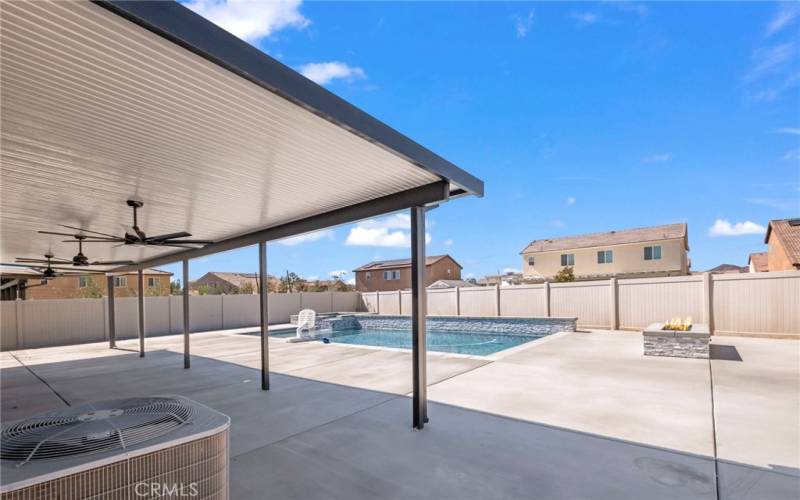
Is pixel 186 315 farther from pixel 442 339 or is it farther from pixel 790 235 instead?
pixel 790 235

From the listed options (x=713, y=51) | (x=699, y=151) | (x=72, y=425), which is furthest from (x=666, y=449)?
(x=699, y=151)

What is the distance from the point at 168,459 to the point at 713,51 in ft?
41.1

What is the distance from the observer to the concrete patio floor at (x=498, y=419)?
9.62ft

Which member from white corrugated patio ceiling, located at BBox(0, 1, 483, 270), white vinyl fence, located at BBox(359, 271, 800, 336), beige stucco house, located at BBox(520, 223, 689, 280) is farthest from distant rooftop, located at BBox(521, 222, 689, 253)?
white corrugated patio ceiling, located at BBox(0, 1, 483, 270)

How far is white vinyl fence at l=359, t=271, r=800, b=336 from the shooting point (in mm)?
9422

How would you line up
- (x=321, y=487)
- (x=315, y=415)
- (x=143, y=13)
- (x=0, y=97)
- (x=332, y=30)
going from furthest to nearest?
(x=332, y=30) → (x=315, y=415) → (x=321, y=487) → (x=0, y=97) → (x=143, y=13)

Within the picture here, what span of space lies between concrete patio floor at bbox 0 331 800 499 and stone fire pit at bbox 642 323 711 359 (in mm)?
329

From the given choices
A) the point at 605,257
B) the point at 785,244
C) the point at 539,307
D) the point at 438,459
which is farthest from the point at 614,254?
the point at 438,459

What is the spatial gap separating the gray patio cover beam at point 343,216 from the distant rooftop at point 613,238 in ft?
77.8

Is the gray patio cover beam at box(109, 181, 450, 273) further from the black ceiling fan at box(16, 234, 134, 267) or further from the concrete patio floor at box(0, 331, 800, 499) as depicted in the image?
the concrete patio floor at box(0, 331, 800, 499)

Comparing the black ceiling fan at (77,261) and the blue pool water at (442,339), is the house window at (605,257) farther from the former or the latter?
the black ceiling fan at (77,261)

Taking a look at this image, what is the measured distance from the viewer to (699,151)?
1509cm

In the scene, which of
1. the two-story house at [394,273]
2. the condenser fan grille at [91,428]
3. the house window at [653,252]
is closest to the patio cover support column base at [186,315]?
the condenser fan grille at [91,428]

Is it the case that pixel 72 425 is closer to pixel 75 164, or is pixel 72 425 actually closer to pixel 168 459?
pixel 168 459
